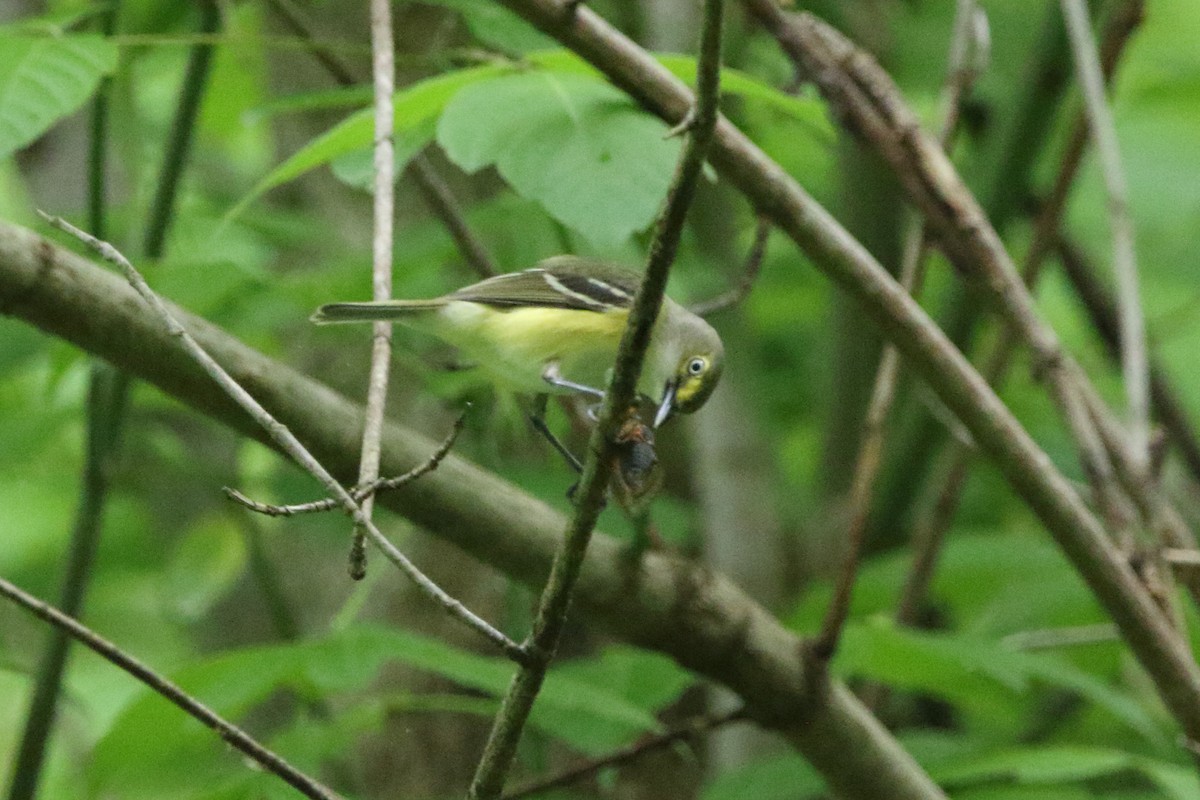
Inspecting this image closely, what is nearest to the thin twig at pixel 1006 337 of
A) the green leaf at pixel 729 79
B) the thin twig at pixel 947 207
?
the thin twig at pixel 947 207

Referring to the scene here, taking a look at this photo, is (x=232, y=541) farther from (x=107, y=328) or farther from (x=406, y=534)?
(x=107, y=328)

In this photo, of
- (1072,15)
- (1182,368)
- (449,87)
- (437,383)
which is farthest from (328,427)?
(1182,368)

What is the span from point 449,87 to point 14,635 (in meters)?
3.69

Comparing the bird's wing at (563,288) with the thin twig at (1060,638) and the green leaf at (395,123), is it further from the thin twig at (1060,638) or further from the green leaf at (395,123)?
the thin twig at (1060,638)

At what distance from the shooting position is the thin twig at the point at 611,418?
1.42m

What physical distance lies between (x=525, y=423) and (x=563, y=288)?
37.1 inches

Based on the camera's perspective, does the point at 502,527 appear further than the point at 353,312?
Yes

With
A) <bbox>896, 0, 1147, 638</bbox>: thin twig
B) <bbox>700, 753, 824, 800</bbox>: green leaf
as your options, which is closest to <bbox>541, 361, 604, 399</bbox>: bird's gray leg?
<bbox>700, 753, 824, 800</bbox>: green leaf

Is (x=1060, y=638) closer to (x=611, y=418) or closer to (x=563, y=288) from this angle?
(x=563, y=288)

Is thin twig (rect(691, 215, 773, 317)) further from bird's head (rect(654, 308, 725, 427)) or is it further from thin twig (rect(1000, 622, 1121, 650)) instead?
thin twig (rect(1000, 622, 1121, 650))

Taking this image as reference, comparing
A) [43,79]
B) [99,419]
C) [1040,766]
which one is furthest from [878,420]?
→ [43,79]

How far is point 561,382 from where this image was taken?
236 centimetres

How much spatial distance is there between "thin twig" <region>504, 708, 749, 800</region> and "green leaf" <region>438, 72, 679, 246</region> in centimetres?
118

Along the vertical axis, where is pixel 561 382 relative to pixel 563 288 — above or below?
below
